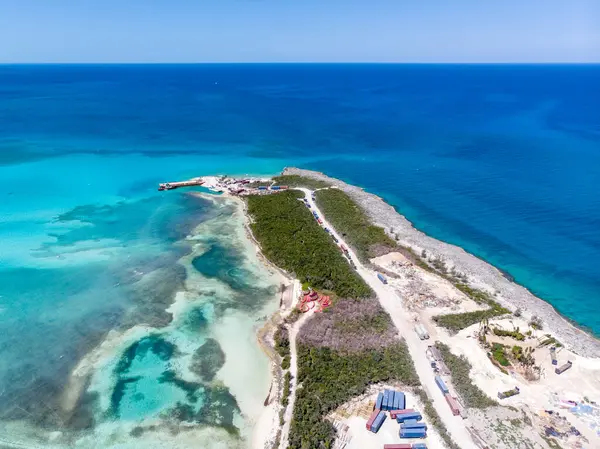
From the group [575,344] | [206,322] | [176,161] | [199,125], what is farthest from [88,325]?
[199,125]

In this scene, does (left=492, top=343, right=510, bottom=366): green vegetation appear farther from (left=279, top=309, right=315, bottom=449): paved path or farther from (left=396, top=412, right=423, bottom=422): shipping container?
(left=279, top=309, right=315, bottom=449): paved path

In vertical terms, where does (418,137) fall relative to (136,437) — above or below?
above

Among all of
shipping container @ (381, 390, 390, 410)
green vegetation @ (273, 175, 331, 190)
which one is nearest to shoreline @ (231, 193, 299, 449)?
shipping container @ (381, 390, 390, 410)

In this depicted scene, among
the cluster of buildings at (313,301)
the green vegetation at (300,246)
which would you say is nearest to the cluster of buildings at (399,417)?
the cluster of buildings at (313,301)

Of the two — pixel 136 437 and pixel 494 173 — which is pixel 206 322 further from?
pixel 494 173

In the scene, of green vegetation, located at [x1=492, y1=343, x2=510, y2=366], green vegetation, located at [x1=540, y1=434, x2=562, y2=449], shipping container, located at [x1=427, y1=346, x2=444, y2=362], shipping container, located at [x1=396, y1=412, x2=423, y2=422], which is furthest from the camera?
shipping container, located at [x1=427, y1=346, x2=444, y2=362]

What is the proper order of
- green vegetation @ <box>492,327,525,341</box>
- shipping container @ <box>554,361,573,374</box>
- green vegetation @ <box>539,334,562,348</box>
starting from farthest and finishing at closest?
1. green vegetation @ <box>492,327,525,341</box>
2. green vegetation @ <box>539,334,562,348</box>
3. shipping container @ <box>554,361,573,374</box>
